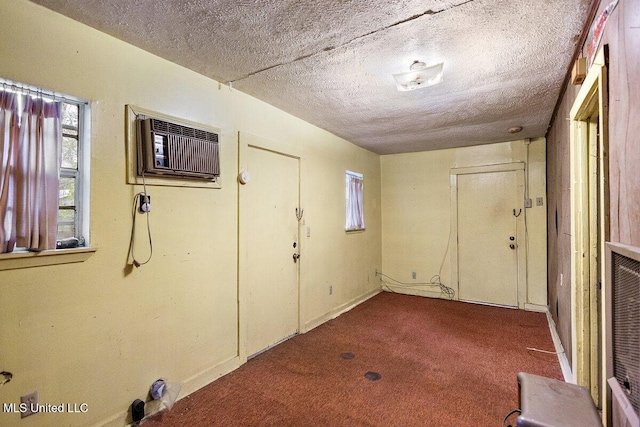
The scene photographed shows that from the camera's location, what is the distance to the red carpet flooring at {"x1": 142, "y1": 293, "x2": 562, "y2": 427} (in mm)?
2027

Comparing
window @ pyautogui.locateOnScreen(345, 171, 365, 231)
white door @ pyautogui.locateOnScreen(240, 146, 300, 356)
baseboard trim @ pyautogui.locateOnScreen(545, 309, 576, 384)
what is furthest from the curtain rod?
baseboard trim @ pyautogui.locateOnScreen(545, 309, 576, 384)

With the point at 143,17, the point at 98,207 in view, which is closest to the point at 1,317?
the point at 98,207

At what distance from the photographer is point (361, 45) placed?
199cm

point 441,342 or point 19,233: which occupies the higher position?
point 19,233

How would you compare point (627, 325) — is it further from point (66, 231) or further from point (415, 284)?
point (415, 284)

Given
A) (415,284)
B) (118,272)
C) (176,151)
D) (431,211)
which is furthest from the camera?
(415,284)

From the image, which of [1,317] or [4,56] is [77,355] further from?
[4,56]

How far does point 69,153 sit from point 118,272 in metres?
0.74

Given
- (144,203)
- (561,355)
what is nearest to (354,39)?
(144,203)

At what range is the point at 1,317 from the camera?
1483 mm

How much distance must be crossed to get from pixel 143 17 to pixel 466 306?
4.83m

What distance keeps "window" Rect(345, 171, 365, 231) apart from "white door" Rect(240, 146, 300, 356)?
4.08 feet

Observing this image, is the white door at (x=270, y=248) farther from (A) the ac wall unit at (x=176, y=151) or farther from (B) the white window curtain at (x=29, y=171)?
(B) the white window curtain at (x=29, y=171)

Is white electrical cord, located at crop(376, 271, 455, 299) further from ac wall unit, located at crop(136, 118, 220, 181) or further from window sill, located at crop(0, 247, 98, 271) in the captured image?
window sill, located at crop(0, 247, 98, 271)
